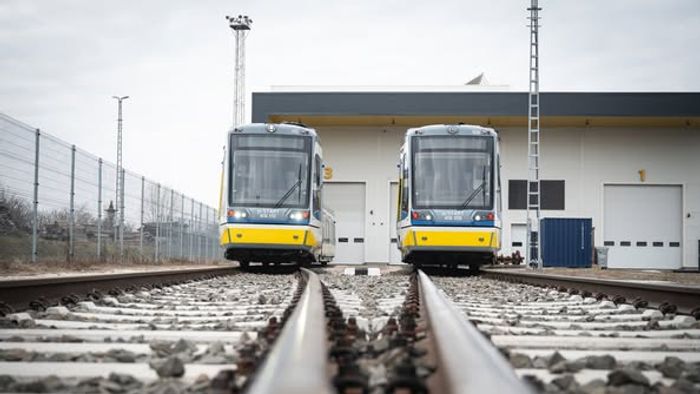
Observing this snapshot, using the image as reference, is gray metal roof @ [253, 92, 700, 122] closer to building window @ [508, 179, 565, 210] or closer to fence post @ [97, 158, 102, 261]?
building window @ [508, 179, 565, 210]

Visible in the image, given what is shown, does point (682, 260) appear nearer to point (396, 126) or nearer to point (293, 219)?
point (396, 126)

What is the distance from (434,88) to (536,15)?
9.19 m

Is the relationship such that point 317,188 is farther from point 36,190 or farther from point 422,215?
point 36,190

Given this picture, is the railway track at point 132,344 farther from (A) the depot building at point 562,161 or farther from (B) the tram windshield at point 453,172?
(A) the depot building at point 562,161

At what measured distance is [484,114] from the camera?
106 feet

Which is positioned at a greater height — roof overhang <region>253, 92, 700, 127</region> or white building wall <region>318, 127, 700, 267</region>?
roof overhang <region>253, 92, 700, 127</region>

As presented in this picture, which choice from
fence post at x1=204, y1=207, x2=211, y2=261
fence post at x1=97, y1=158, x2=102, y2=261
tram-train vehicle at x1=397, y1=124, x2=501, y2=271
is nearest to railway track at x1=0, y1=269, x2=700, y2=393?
tram-train vehicle at x1=397, y1=124, x2=501, y2=271

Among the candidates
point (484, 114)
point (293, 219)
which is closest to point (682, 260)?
point (484, 114)

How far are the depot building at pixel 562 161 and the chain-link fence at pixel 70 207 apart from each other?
904cm

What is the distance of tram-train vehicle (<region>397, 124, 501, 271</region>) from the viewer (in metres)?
15.7

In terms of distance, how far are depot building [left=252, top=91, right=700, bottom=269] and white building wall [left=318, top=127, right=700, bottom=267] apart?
0.14 ft

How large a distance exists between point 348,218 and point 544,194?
8569mm

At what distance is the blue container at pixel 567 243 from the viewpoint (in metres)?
27.5

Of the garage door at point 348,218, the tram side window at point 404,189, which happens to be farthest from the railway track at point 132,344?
the garage door at point 348,218
